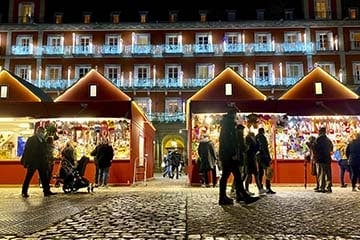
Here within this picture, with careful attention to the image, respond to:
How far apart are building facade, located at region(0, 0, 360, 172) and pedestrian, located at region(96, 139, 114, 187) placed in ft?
80.2

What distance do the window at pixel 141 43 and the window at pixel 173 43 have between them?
1812 millimetres

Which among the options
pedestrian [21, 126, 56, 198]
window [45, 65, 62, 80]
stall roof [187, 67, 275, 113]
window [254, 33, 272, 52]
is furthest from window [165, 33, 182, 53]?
pedestrian [21, 126, 56, 198]

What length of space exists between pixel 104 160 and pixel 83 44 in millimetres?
28206

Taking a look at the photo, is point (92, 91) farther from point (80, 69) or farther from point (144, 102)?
point (80, 69)

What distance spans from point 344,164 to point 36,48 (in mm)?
33089

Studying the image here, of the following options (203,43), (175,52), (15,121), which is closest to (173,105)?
(175,52)

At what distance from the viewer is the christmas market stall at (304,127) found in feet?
53.8

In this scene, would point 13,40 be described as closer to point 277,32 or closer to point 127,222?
point 277,32

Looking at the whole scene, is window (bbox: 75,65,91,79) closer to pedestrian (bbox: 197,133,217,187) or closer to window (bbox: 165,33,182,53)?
window (bbox: 165,33,182,53)

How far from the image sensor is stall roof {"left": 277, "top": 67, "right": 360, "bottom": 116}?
→ 1652cm

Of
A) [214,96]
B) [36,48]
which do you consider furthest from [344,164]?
[36,48]

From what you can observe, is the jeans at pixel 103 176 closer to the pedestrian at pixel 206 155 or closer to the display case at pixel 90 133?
the display case at pixel 90 133

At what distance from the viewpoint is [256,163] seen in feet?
37.5

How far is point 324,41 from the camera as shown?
132 feet
